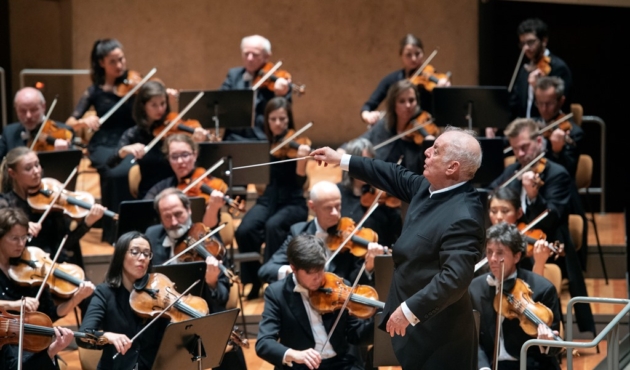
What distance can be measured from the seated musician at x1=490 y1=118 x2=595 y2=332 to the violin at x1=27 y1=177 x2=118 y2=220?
6.39ft

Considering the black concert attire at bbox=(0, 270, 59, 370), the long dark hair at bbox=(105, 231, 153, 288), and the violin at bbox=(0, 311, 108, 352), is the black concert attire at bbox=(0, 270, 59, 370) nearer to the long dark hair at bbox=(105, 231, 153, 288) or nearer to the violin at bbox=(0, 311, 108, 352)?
the violin at bbox=(0, 311, 108, 352)

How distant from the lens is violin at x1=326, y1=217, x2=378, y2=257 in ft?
14.1

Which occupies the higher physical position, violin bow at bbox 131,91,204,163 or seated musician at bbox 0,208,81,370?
violin bow at bbox 131,91,204,163

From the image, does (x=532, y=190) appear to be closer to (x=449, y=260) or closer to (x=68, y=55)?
(x=449, y=260)

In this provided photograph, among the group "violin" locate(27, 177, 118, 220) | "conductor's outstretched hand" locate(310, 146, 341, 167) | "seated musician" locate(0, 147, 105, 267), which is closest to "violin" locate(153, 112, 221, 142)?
"violin" locate(27, 177, 118, 220)

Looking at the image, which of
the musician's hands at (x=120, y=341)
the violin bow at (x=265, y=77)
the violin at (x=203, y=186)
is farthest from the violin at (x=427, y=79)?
the musician's hands at (x=120, y=341)

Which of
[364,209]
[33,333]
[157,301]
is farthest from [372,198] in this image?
[33,333]

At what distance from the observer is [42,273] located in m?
3.90

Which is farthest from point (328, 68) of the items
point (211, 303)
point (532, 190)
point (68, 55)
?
point (211, 303)

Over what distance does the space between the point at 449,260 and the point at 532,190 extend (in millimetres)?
2064

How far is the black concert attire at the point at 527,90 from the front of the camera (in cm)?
565

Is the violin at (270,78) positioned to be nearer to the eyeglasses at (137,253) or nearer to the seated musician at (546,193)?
the seated musician at (546,193)

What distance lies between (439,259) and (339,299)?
3.16ft

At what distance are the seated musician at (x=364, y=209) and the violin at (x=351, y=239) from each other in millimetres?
372
